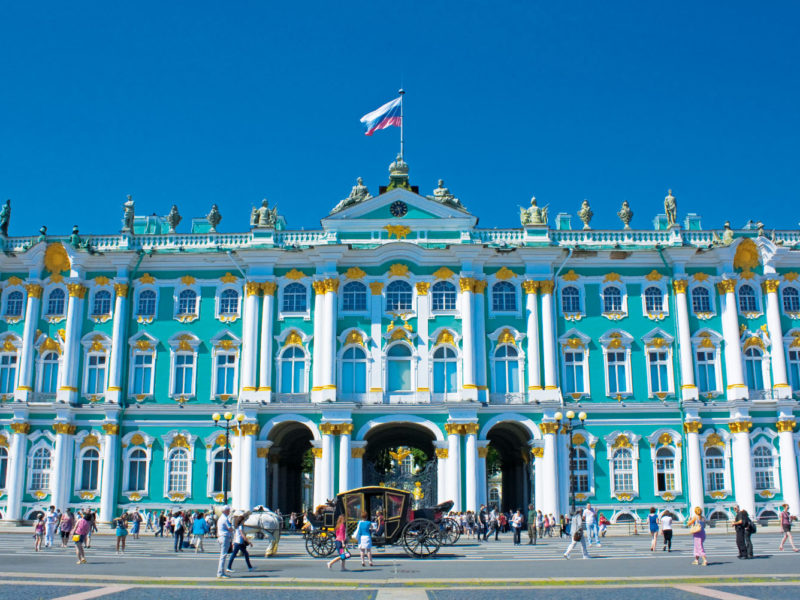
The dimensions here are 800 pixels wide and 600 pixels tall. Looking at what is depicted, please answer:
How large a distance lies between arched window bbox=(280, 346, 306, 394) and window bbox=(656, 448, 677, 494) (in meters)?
Result: 19.3

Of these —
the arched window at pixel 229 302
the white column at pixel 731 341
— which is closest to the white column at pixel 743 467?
the white column at pixel 731 341

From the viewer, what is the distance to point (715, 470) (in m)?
45.5

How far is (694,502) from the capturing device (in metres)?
44.5

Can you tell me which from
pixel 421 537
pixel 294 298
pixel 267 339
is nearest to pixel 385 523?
pixel 421 537

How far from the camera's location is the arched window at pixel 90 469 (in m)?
46.3

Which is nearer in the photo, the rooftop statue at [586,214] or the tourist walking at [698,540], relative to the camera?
the tourist walking at [698,540]

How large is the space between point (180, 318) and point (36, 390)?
8.71 metres

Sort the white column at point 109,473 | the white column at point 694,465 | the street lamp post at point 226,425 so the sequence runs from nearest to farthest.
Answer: the street lamp post at point 226,425 → the white column at point 694,465 → the white column at point 109,473

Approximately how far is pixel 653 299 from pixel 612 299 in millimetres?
2251

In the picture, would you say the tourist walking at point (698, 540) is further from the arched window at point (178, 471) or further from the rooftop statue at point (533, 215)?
the arched window at point (178, 471)

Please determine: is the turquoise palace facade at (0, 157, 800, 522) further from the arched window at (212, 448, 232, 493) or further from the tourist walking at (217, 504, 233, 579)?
the tourist walking at (217, 504, 233, 579)

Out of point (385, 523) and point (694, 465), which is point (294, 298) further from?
point (694, 465)

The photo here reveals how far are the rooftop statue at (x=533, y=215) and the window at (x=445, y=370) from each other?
8672mm

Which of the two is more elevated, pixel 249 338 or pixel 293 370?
pixel 249 338
